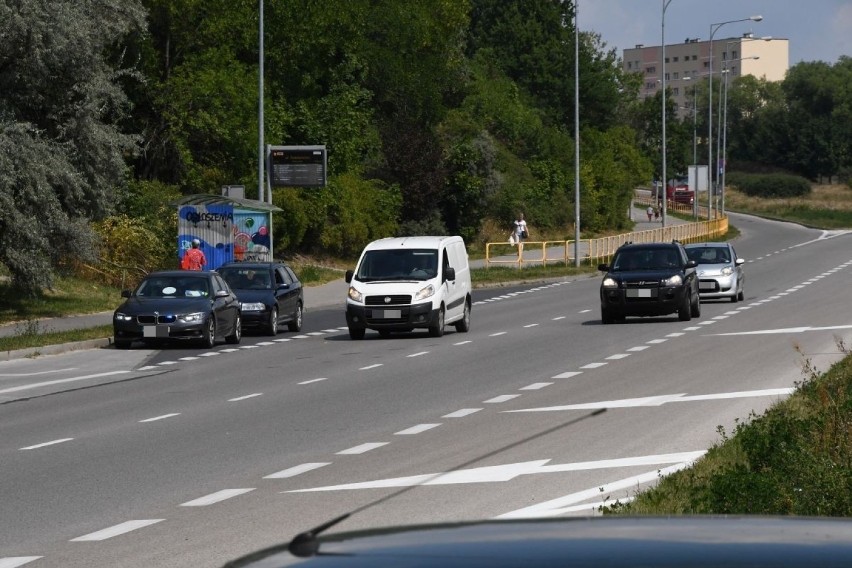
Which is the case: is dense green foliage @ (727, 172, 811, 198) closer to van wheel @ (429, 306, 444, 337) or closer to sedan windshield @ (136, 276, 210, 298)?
van wheel @ (429, 306, 444, 337)

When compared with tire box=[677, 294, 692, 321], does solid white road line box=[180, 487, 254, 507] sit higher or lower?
higher

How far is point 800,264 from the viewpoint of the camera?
61.6 metres

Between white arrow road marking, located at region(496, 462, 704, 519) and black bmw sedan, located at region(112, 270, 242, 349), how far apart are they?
17541 mm

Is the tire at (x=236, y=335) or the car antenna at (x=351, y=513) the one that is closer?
the car antenna at (x=351, y=513)

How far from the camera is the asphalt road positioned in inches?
404

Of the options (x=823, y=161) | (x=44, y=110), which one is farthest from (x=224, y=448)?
(x=823, y=161)

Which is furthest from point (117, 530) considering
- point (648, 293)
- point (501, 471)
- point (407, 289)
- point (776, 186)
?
point (776, 186)

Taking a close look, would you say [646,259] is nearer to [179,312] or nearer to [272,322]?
[272,322]

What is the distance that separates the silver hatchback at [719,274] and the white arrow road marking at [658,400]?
829 inches

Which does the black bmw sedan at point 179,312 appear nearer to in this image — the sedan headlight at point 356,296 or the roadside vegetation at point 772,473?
the sedan headlight at point 356,296

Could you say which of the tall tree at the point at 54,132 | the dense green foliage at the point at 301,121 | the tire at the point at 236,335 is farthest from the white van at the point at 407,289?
the dense green foliage at the point at 301,121

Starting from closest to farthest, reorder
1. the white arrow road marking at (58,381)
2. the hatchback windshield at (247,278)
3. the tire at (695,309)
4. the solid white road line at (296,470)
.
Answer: the solid white road line at (296,470), the white arrow road marking at (58,381), the tire at (695,309), the hatchback windshield at (247,278)

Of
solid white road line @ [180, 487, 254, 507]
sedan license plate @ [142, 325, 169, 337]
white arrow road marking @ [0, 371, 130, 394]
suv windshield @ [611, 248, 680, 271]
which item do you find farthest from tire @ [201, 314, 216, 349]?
solid white road line @ [180, 487, 254, 507]

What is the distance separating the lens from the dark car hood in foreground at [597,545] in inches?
119
